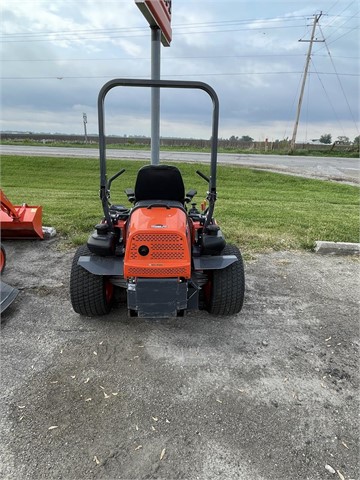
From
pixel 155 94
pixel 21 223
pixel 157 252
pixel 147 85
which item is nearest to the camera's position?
pixel 157 252

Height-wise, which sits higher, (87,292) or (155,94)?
(155,94)

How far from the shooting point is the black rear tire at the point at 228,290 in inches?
119

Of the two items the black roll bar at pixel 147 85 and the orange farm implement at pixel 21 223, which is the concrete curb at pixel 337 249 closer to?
the black roll bar at pixel 147 85

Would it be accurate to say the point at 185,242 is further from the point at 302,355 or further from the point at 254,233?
the point at 254,233

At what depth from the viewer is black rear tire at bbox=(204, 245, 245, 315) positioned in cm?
303

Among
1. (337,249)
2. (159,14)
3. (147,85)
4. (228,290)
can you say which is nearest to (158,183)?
(147,85)

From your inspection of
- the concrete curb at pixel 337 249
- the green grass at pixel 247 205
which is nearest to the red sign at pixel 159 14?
the green grass at pixel 247 205

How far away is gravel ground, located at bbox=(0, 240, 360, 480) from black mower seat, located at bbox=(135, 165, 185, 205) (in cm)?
109

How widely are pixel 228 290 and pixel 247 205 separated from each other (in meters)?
4.60

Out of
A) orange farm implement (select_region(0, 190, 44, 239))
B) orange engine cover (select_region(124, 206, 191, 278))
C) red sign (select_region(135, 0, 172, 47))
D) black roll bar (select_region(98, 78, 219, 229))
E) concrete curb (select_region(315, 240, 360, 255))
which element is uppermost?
red sign (select_region(135, 0, 172, 47))

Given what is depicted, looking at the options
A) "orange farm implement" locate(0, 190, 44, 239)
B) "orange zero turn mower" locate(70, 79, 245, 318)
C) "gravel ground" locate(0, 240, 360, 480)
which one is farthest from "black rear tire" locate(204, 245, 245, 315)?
"orange farm implement" locate(0, 190, 44, 239)

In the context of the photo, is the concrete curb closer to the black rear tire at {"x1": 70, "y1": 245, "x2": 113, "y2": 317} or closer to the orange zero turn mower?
the orange zero turn mower

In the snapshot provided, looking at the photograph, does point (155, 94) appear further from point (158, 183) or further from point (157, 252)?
point (157, 252)

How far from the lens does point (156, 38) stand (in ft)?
12.0
